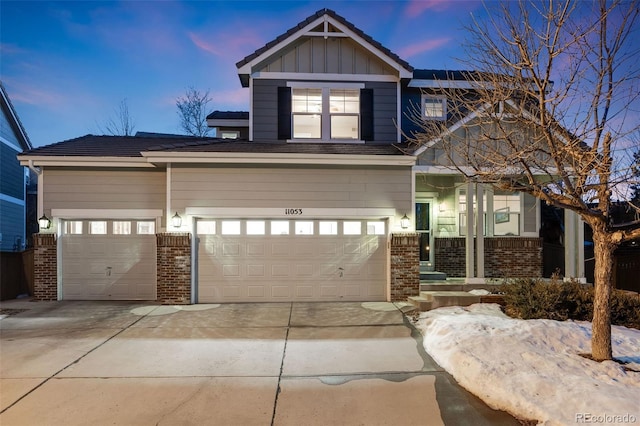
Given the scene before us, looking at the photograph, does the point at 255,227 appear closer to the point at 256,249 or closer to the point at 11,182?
the point at 256,249

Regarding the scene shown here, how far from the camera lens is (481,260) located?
922cm

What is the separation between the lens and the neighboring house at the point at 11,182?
50.1ft

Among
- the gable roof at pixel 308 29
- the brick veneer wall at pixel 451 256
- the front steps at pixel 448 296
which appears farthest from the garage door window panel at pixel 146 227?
the brick veneer wall at pixel 451 256

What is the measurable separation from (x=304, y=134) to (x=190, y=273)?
4.99m

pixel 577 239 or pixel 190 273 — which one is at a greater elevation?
pixel 577 239

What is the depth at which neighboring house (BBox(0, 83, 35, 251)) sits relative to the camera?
15.3 m

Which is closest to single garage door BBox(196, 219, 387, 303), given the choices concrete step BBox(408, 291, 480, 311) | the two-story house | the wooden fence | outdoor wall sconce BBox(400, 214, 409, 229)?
outdoor wall sconce BBox(400, 214, 409, 229)

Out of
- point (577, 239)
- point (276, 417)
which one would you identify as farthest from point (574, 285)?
point (276, 417)

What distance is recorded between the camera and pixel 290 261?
9.16m

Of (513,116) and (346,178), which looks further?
(346,178)

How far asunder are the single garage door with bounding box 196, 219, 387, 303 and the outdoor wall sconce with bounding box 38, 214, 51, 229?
3.94 metres

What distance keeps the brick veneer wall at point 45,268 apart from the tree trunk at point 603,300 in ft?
37.7

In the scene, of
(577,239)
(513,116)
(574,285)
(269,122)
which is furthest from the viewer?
(269,122)

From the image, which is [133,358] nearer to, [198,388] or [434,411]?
[198,388]
